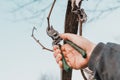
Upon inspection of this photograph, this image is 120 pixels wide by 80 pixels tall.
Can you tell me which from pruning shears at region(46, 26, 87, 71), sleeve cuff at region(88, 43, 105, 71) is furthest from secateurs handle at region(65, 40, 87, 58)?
sleeve cuff at region(88, 43, 105, 71)

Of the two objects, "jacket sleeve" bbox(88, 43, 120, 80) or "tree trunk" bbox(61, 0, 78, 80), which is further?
"tree trunk" bbox(61, 0, 78, 80)

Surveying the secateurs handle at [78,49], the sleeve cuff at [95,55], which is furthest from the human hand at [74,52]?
the sleeve cuff at [95,55]

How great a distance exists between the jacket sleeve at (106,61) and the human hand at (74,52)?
0.17m

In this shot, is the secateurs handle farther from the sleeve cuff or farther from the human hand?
the sleeve cuff

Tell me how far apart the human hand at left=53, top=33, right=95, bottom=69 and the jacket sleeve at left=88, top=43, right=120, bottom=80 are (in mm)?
166

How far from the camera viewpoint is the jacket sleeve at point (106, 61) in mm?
1923

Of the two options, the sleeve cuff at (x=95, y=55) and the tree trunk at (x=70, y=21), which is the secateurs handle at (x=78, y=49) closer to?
the sleeve cuff at (x=95, y=55)

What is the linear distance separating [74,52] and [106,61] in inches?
19.2

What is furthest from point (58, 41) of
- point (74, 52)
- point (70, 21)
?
point (70, 21)

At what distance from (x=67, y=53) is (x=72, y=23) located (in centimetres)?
126

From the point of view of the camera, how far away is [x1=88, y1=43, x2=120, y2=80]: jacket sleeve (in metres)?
1.92

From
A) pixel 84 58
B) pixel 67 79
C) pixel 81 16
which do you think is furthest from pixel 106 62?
pixel 67 79

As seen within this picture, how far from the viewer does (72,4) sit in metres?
3.44

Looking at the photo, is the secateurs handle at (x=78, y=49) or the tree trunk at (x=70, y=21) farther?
the tree trunk at (x=70, y=21)
